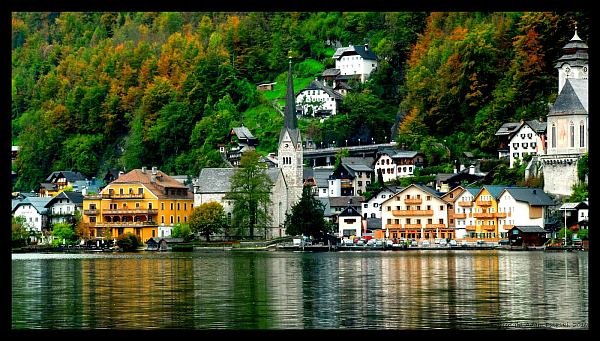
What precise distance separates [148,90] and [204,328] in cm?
9042

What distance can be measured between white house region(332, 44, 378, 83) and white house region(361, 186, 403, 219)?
30.8 meters

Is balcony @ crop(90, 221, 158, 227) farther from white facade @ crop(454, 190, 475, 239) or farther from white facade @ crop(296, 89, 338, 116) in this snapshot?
white facade @ crop(296, 89, 338, 116)

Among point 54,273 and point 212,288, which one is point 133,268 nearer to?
point 54,273

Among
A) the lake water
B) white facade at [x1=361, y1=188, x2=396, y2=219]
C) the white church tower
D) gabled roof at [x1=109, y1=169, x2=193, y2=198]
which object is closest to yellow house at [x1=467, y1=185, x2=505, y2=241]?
white facade at [x1=361, y1=188, x2=396, y2=219]

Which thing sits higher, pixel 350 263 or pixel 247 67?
pixel 247 67

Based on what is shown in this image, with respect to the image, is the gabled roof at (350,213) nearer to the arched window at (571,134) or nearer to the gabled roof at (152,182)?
the gabled roof at (152,182)

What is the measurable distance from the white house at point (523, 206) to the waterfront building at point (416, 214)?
5224 mm

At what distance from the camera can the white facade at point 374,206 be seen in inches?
2982

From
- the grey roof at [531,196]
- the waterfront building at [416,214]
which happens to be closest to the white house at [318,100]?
the waterfront building at [416,214]

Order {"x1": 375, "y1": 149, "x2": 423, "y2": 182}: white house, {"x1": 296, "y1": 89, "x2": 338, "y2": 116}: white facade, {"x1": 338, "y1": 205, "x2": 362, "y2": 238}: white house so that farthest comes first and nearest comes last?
{"x1": 296, "y1": 89, "x2": 338, "y2": 116}: white facade
{"x1": 375, "y1": 149, "x2": 423, "y2": 182}: white house
{"x1": 338, "y1": 205, "x2": 362, "y2": 238}: white house

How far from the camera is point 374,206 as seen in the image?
76.4m

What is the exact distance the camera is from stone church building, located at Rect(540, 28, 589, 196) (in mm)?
67250
